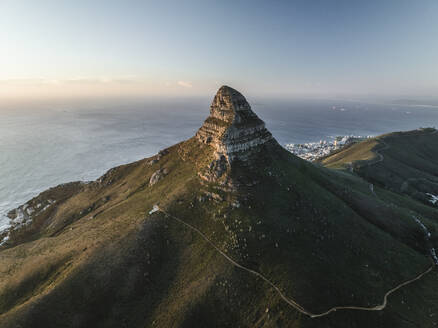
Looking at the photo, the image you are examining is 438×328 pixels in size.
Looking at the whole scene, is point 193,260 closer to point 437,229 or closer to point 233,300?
point 233,300

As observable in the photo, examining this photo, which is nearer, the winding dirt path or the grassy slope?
the winding dirt path

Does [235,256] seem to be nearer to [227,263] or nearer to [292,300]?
[227,263]

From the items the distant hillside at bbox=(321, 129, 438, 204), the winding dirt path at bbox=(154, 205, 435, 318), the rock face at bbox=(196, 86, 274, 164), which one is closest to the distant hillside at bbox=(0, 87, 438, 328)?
the winding dirt path at bbox=(154, 205, 435, 318)

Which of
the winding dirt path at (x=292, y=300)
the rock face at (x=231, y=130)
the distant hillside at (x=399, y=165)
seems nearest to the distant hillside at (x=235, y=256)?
the winding dirt path at (x=292, y=300)

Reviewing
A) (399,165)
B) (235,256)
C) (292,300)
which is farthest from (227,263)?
(399,165)

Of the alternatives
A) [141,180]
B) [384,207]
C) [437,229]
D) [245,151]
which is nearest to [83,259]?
[141,180]

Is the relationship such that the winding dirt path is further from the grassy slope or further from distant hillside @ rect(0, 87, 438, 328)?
the grassy slope

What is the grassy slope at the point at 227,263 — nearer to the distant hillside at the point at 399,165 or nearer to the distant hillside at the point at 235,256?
the distant hillside at the point at 235,256
